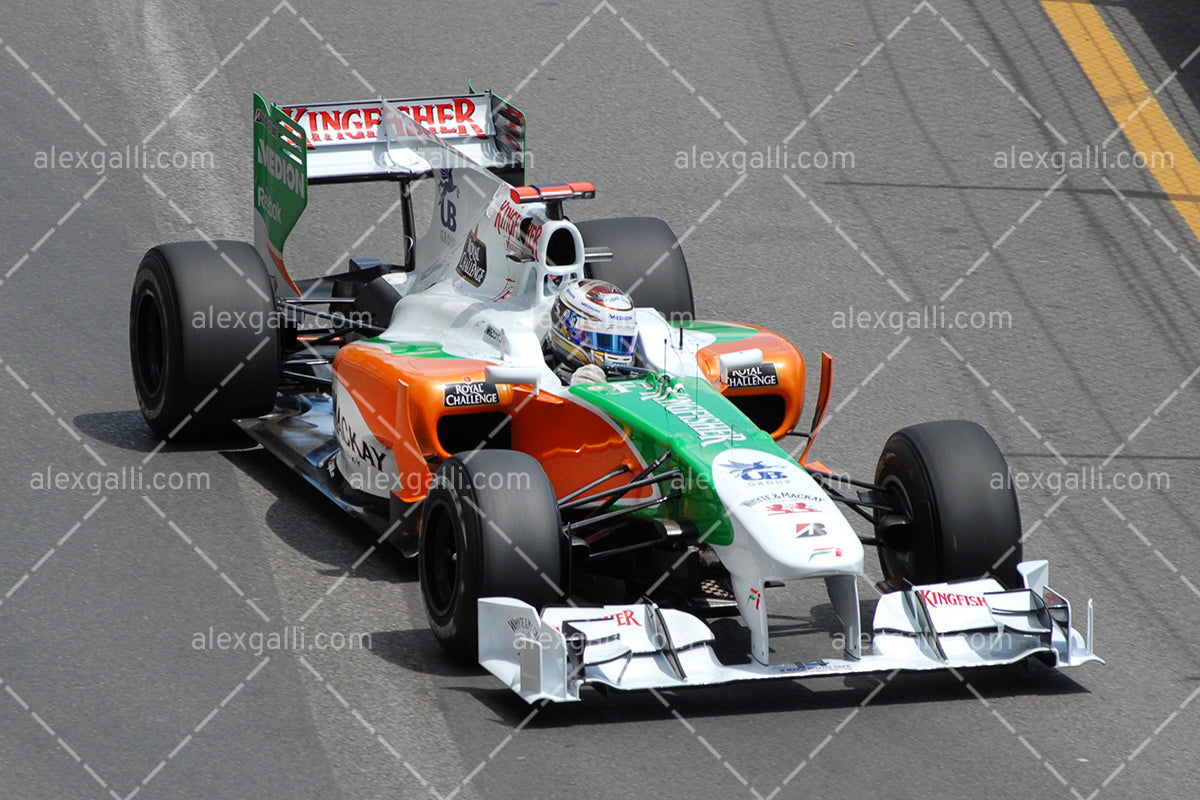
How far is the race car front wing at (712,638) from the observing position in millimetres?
5602

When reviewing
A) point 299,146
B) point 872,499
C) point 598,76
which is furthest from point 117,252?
point 872,499

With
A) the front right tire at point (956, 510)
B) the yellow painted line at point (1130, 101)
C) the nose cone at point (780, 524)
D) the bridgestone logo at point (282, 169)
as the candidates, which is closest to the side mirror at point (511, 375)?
the nose cone at point (780, 524)

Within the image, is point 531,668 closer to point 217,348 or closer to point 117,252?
point 217,348

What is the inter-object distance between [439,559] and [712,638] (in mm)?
1207

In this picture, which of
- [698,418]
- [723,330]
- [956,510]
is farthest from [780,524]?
[723,330]

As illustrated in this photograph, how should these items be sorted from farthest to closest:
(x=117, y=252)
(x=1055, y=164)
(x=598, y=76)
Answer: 1. (x=598, y=76)
2. (x=1055, y=164)
3. (x=117, y=252)

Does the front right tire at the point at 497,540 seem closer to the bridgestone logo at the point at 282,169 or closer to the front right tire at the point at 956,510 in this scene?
the front right tire at the point at 956,510

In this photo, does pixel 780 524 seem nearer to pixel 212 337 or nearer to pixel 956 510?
pixel 956 510

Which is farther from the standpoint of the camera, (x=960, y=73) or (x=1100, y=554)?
(x=960, y=73)

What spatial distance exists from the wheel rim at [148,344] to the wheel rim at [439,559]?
258 cm

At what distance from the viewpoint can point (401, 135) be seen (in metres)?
8.76

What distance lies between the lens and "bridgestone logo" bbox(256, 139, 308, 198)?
846 cm

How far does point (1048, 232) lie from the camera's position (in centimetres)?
1173

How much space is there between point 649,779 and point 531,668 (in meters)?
0.55
